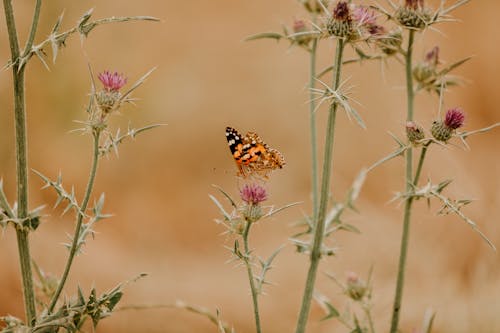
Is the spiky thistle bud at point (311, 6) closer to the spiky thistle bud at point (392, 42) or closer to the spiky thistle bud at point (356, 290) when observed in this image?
the spiky thistle bud at point (392, 42)

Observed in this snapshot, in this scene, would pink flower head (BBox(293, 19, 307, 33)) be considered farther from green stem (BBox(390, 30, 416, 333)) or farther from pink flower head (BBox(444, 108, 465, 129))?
pink flower head (BBox(444, 108, 465, 129))

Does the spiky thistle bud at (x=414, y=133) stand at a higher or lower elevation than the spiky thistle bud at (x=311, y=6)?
lower

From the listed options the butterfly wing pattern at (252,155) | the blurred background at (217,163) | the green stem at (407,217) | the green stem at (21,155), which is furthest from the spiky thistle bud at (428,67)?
the blurred background at (217,163)

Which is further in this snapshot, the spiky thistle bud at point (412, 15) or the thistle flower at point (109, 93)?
the spiky thistle bud at point (412, 15)

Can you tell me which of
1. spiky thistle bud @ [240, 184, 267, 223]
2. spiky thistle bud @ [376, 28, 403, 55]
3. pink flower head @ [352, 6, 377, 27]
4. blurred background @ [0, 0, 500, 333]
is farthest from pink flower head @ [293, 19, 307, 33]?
blurred background @ [0, 0, 500, 333]

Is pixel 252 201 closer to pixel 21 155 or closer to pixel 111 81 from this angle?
pixel 111 81
